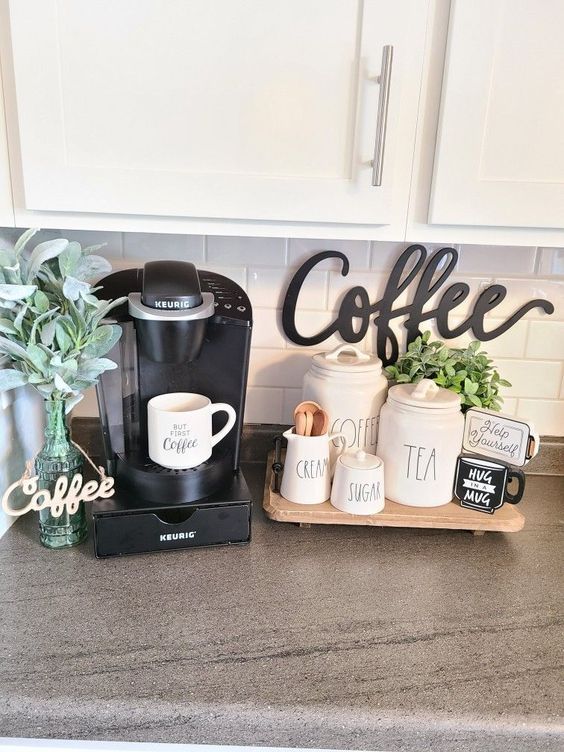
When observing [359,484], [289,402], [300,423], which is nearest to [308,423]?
[300,423]

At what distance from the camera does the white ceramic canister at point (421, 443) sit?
101cm

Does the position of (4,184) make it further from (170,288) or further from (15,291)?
(170,288)

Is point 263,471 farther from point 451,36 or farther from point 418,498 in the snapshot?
point 451,36

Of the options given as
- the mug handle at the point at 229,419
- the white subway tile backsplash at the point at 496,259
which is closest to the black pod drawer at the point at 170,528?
the mug handle at the point at 229,419

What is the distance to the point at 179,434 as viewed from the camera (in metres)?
0.94

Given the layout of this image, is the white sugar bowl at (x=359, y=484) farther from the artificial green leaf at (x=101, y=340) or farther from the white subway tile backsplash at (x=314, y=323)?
the artificial green leaf at (x=101, y=340)

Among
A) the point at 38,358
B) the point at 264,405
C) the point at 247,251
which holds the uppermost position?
the point at 247,251

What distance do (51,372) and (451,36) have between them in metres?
0.71

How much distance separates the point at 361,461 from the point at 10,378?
1.82 ft

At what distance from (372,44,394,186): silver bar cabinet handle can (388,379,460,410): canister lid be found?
0.36 metres

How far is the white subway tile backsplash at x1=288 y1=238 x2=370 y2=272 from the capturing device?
1.18 m

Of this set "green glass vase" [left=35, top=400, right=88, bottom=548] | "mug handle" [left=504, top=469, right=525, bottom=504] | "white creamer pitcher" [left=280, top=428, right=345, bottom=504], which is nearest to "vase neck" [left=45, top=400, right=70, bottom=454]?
"green glass vase" [left=35, top=400, right=88, bottom=548]

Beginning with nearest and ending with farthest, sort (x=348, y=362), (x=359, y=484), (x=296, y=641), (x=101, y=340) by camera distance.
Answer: (x=296, y=641) < (x=101, y=340) < (x=359, y=484) < (x=348, y=362)

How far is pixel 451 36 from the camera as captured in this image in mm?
807
